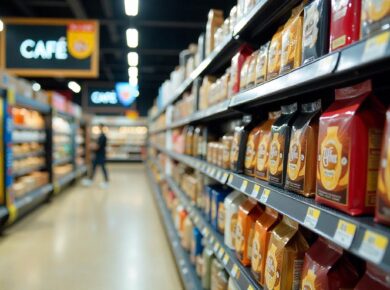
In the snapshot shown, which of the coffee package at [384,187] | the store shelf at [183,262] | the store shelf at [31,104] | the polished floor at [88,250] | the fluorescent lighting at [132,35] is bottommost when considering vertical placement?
the polished floor at [88,250]

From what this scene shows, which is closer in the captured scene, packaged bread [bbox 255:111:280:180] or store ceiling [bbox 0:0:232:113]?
packaged bread [bbox 255:111:280:180]

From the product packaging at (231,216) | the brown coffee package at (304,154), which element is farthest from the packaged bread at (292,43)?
the product packaging at (231,216)

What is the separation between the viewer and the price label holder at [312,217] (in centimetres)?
94

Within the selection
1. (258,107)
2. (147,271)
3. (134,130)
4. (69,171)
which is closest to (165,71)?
(134,130)

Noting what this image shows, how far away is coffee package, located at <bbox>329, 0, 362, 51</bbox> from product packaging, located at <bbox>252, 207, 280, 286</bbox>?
774 mm

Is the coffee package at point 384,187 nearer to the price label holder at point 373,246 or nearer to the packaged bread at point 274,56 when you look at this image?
the price label holder at point 373,246

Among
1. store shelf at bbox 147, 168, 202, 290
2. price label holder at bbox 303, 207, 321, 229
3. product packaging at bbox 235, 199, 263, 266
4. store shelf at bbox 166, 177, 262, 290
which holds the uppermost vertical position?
price label holder at bbox 303, 207, 321, 229

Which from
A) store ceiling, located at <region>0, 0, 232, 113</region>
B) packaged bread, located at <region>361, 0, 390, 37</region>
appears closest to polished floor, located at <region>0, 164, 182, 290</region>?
packaged bread, located at <region>361, 0, 390, 37</region>

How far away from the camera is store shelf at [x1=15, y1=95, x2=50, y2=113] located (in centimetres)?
489

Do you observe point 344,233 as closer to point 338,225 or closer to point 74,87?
point 338,225

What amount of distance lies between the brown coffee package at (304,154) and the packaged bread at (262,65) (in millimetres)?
365

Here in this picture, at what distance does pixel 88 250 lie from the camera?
393 cm

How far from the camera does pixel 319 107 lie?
47.4 inches

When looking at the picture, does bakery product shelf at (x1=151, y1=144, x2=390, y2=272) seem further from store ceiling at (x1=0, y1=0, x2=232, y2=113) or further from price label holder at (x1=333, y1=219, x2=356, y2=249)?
store ceiling at (x1=0, y1=0, x2=232, y2=113)
